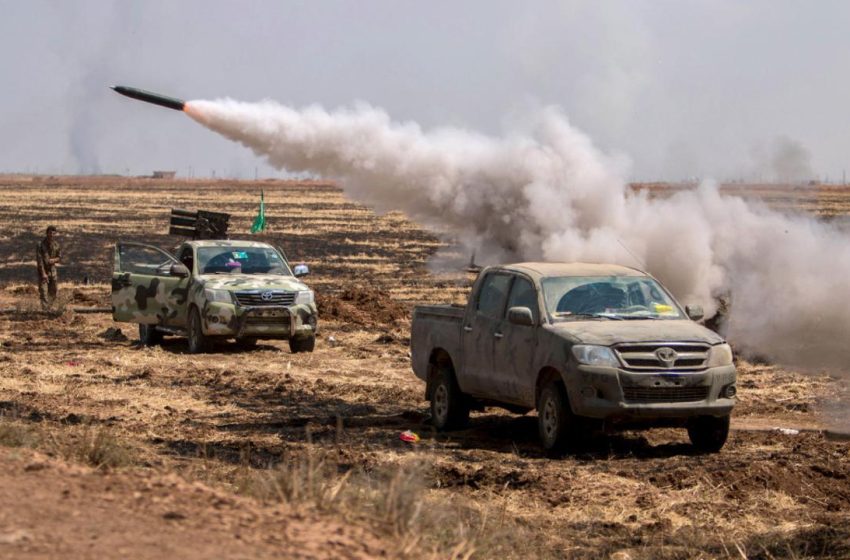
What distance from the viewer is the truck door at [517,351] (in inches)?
510

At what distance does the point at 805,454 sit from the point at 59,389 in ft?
29.8

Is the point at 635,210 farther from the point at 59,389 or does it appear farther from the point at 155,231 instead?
the point at 155,231

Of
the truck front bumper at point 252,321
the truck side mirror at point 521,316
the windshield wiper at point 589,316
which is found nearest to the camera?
the truck side mirror at point 521,316

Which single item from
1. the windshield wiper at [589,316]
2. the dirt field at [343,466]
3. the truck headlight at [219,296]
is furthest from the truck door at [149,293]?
the windshield wiper at [589,316]

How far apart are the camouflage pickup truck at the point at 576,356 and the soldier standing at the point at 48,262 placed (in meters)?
13.0

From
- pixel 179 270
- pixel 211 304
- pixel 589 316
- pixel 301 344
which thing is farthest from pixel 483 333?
pixel 179 270

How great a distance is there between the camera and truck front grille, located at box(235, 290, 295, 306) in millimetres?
20578

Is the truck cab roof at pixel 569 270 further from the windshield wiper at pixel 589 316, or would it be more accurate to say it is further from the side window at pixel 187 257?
the side window at pixel 187 257

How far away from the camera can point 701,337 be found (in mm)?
12500

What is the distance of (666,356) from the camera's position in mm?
12188

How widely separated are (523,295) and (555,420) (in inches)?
64.0

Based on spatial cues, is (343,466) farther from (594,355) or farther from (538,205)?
(538,205)

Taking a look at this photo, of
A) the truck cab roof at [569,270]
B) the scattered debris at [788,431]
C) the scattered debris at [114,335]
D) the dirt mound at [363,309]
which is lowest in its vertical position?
the scattered debris at [114,335]

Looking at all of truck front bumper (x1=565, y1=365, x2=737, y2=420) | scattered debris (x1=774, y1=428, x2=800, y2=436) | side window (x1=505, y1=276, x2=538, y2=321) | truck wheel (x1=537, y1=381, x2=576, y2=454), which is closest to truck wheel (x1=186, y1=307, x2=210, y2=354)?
side window (x1=505, y1=276, x2=538, y2=321)
